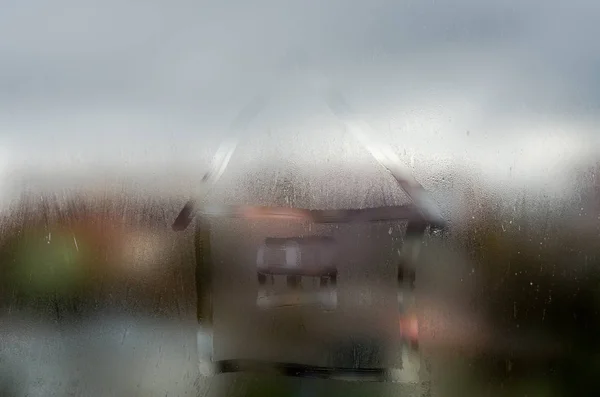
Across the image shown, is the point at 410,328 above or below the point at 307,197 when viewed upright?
below

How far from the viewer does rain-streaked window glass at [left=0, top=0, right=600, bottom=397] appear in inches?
39.4

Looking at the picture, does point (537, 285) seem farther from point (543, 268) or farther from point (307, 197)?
point (307, 197)

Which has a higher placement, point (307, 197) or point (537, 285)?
point (307, 197)

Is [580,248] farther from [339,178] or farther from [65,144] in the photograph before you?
[65,144]

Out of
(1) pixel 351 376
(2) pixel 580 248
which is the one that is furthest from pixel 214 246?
(2) pixel 580 248

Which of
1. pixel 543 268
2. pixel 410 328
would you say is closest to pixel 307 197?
pixel 410 328

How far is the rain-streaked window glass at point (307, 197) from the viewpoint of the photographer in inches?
39.4

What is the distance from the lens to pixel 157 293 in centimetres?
107

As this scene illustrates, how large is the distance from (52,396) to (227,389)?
1.38 feet

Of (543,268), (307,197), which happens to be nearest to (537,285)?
(543,268)

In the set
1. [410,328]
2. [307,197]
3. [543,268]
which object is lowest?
[410,328]

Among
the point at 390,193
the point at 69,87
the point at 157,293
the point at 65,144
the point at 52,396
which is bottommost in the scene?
the point at 52,396

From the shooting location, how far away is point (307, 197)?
103 centimetres

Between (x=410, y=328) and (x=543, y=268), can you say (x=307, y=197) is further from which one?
(x=543, y=268)
